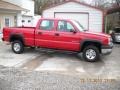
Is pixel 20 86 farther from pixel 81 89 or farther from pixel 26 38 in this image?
pixel 26 38

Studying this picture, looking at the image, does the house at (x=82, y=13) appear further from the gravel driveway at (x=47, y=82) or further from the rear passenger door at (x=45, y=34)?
the gravel driveway at (x=47, y=82)

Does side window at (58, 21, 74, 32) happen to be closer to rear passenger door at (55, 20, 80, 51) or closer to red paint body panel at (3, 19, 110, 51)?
rear passenger door at (55, 20, 80, 51)

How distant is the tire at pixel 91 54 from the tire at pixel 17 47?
341 cm

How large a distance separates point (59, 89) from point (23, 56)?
6.12m

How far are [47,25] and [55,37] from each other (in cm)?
81

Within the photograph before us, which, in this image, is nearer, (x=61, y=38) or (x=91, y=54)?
(x=91, y=54)

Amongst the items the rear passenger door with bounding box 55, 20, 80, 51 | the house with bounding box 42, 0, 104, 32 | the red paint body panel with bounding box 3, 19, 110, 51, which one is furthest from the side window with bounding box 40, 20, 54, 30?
the house with bounding box 42, 0, 104, 32

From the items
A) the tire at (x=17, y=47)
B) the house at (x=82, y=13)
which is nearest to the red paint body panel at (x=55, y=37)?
the tire at (x=17, y=47)

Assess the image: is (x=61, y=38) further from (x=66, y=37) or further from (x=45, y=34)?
(x=45, y=34)

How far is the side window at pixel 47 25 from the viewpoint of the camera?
43.1 feet

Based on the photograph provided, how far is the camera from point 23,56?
13109 millimetres

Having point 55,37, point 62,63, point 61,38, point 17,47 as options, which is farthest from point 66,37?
point 17,47

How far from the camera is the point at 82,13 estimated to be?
831 inches

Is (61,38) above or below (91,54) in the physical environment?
above
